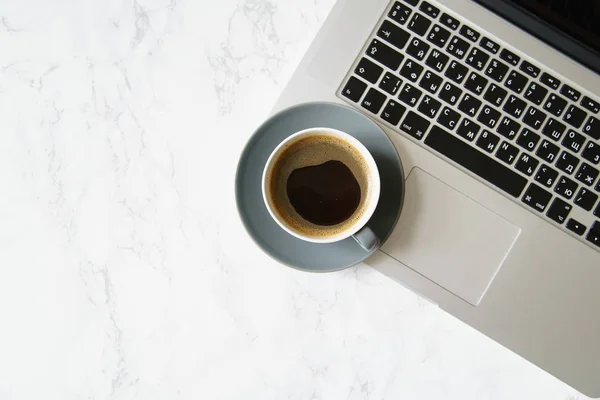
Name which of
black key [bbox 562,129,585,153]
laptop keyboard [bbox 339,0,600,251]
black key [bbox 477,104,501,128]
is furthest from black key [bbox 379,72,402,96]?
black key [bbox 562,129,585,153]

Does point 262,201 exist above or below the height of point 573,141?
below

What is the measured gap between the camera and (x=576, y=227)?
61 cm

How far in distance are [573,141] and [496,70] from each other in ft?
0.40

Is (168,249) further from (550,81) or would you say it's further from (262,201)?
(550,81)

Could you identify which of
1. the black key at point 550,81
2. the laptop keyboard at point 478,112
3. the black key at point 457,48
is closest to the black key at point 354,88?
the laptop keyboard at point 478,112

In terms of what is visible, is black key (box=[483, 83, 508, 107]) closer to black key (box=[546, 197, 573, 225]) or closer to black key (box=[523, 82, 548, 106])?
black key (box=[523, 82, 548, 106])

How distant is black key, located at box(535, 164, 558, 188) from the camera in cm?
61

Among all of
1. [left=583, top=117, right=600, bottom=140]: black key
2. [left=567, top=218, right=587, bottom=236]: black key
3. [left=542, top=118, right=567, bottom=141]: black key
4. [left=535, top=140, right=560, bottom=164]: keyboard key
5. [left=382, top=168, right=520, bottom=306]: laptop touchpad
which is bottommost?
[left=382, top=168, right=520, bottom=306]: laptop touchpad

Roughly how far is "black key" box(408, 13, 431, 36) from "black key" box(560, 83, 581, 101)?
0.18 meters

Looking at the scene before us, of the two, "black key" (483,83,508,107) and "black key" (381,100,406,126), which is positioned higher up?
"black key" (483,83,508,107)

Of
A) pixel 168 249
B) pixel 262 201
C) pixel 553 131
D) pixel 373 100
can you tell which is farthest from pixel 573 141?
pixel 168 249

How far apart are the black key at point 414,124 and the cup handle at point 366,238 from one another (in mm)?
129

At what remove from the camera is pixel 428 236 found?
2.07 feet

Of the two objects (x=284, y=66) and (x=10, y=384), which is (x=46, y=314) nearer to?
(x=10, y=384)
